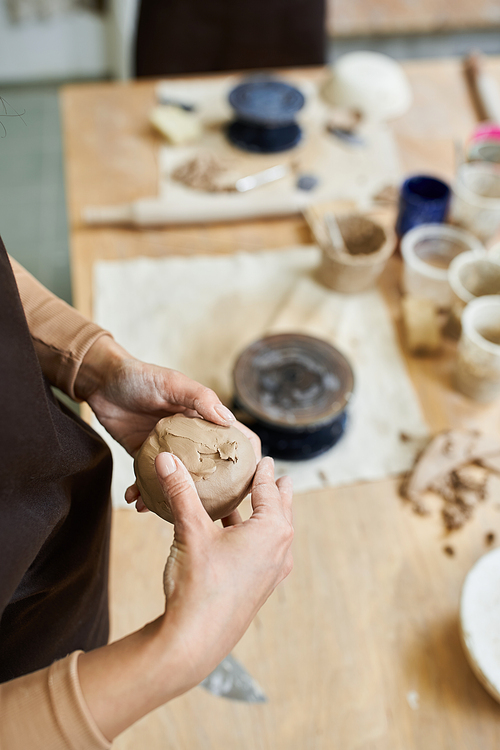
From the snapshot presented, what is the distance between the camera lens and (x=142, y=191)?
200 centimetres

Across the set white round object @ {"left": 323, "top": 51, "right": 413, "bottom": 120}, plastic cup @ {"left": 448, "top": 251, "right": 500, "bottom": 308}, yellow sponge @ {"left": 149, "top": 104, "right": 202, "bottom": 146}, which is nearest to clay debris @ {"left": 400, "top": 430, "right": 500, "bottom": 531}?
plastic cup @ {"left": 448, "top": 251, "right": 500, "bottom": 308}

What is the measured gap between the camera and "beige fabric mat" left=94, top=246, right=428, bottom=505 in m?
1.45

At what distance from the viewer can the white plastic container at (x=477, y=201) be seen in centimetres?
176

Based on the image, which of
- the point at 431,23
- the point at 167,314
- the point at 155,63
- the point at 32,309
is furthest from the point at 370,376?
the point at 431,23

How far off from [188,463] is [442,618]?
625 mm

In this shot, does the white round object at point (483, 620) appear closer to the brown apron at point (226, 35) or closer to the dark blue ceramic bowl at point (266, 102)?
the dark blue ceramic bowl at point (266, 102)

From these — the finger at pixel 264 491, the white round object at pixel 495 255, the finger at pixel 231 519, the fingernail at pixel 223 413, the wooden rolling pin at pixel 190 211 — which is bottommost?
the finger at pixel 231 519

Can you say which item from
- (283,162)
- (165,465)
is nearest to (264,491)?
(165,465)

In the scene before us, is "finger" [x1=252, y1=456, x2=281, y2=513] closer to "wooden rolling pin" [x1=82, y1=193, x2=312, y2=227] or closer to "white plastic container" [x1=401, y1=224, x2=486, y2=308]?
"white plastic container" [x1=401, y1=224, x2=486, y2=308]

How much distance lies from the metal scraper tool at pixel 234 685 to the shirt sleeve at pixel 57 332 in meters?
0.60

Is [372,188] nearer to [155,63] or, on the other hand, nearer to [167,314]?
[167,314]

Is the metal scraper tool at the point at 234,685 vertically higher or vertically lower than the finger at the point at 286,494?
lower

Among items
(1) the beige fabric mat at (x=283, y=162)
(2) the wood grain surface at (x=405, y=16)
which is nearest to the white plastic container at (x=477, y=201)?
(1) the beige fabric mat at (x=283, y=162)

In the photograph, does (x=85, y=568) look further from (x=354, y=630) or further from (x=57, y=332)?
(x=354, y=630)
